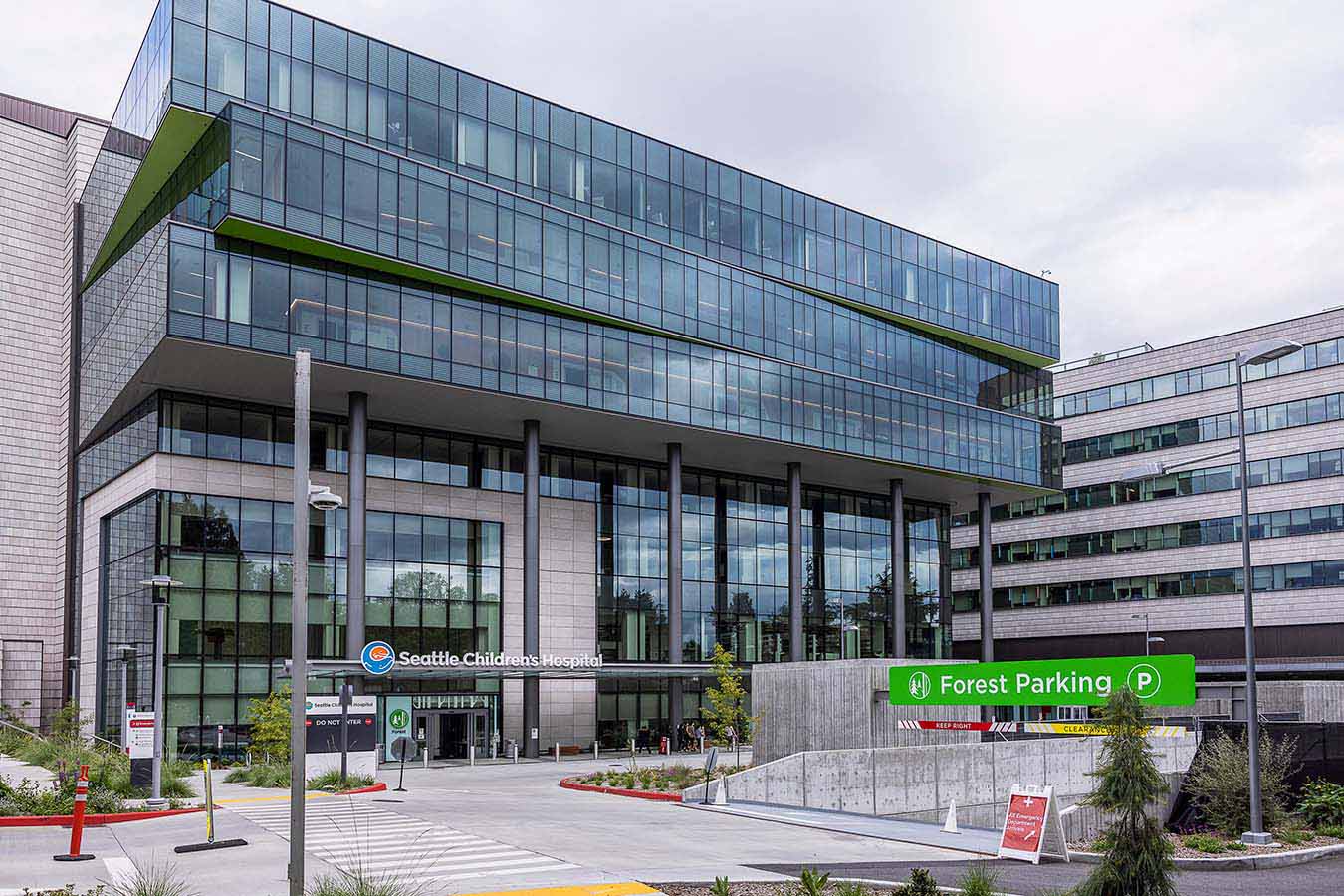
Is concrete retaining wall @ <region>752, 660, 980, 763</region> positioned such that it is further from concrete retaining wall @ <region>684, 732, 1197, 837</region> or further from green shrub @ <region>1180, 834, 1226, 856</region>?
green shrub @ <region>1180, 834, 1226, 856</region>

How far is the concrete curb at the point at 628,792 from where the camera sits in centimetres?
3412

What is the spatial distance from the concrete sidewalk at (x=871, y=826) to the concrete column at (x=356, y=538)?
73.3 feet

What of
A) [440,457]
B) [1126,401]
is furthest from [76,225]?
[1126,401]

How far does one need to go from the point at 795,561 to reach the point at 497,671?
19111 millimetres

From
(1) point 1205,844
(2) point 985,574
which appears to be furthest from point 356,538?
(2) point 985,574

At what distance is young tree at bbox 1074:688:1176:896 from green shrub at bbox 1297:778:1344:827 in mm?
15382

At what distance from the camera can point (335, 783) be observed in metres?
35.7

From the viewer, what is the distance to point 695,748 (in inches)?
2384

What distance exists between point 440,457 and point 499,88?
16.9 meters

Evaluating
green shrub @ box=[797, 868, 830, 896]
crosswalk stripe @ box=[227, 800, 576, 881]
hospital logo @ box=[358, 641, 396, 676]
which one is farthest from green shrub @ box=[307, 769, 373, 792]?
green shrub @ box=[797, 868, 830, 896]

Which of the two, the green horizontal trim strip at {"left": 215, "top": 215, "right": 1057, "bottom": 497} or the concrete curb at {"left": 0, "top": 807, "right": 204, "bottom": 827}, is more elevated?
the green horizontal trim strip at {"left": 215, "top": 215, "right": 1057, "bottom": 497}

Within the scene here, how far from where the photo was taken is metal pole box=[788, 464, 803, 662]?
6625 cm

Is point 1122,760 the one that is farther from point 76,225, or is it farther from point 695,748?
point 76,225

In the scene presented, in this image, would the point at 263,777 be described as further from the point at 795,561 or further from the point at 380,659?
the point at 795,561
